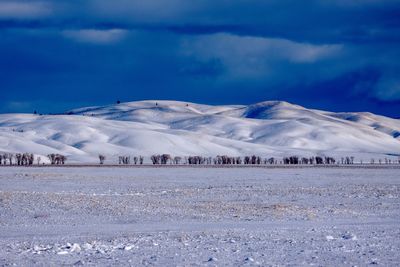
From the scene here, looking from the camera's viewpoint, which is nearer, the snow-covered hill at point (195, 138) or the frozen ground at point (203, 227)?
the frozen ground at point (203, 227)

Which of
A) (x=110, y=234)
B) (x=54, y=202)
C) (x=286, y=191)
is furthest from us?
(x=286, y=191)

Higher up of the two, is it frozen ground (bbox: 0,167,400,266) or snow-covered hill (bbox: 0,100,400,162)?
snow-covered hill (bbox: 0,100,400,162)

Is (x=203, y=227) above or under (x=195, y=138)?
under

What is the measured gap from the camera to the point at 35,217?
23.0m

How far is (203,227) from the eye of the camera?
20484 mm

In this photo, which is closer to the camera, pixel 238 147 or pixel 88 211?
pixel 88 211

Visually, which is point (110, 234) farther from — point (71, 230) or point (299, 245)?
point (299, 245)

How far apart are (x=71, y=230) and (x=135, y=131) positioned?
11938 centimetres

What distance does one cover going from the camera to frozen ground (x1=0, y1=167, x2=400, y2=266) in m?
14.9

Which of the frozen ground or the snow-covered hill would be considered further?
the snow-covered hill

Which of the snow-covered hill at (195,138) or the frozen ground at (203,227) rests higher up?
the snow-covered hill at (195,138)

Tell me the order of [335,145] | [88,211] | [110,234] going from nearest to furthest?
[110,234]
[88,211]
[335,145]

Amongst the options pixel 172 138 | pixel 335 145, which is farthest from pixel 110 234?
pixel 335 145

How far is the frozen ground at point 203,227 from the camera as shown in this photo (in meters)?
14.9
